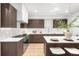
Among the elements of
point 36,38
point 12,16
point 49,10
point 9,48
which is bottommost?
point 9,48

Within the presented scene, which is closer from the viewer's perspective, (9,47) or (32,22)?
(9,47)

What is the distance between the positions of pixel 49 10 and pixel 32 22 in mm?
422

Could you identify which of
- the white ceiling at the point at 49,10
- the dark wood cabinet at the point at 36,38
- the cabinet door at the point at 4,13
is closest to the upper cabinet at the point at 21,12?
the white ceiling at the point at 49,10

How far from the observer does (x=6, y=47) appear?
6.81ft

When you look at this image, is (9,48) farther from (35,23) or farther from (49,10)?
(49,10)

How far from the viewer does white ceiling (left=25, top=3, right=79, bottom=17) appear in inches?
89.1

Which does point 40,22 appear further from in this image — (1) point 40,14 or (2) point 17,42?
(2) point 17,42

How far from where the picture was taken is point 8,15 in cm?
239

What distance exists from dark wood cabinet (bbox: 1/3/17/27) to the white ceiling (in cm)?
33

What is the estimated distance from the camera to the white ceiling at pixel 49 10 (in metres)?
2.26

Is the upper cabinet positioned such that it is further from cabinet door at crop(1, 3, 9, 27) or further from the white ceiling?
cabinet door at crop(1, 3, 9, 27)

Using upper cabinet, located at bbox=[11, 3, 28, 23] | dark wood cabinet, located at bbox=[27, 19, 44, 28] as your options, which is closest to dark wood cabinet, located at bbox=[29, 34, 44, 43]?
dark wood cabinet, located at bbox=[27, 19, 44, 28]

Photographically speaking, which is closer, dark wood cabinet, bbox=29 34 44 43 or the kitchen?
the kitchen

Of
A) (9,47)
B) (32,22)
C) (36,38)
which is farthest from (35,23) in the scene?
(9,47)
